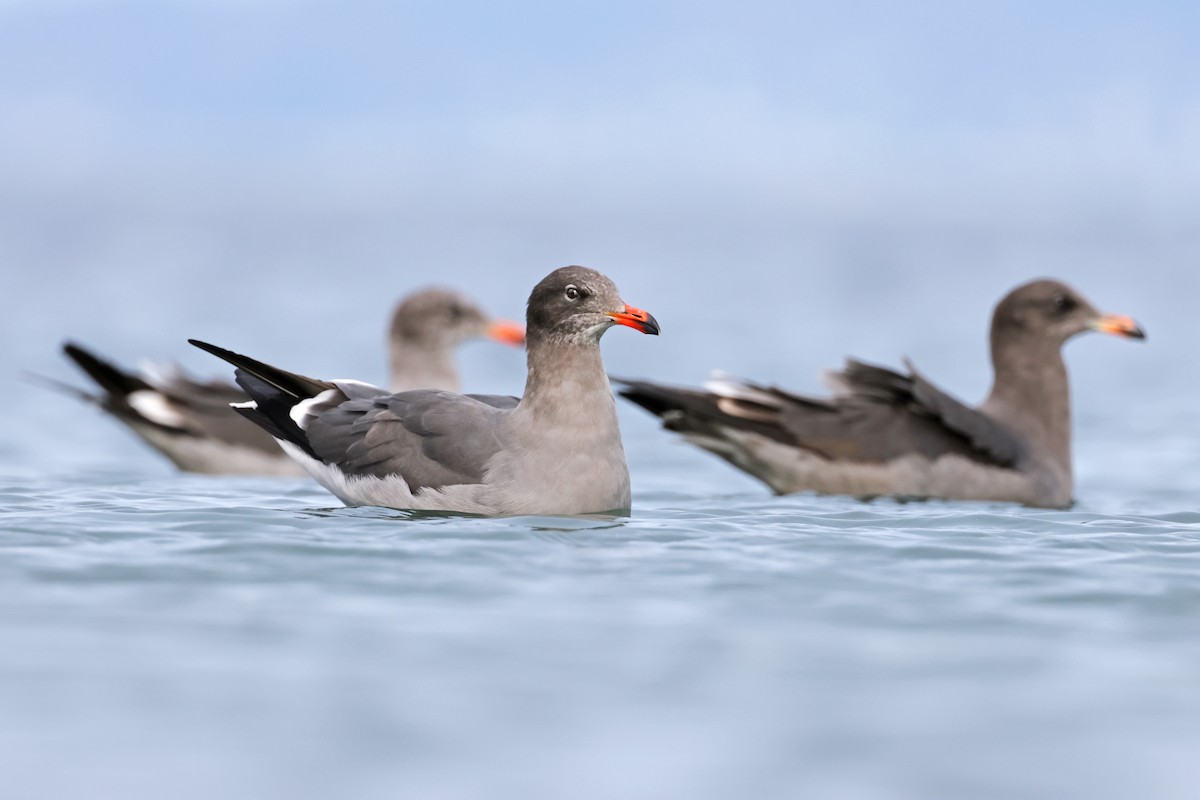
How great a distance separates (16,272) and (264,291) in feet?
33.3

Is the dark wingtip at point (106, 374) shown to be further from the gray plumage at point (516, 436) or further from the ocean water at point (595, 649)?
the gray plumage at point (516, 436)

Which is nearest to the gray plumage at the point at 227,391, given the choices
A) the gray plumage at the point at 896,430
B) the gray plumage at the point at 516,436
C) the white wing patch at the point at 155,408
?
the white wing patch at the point at 155,408

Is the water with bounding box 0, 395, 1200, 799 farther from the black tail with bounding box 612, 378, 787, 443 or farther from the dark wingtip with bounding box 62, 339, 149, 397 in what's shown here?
the dark wingtip with bounding box 62, 339, 149, 397

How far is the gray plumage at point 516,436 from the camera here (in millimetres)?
8352

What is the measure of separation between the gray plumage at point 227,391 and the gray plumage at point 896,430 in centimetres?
309

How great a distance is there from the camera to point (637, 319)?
8539 mm

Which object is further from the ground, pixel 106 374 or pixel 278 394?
pixel 106 374

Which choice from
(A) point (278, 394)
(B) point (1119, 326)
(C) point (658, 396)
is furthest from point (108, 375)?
(B) point (1119, 326)

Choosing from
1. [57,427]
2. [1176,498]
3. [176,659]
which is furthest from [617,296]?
[57,427]

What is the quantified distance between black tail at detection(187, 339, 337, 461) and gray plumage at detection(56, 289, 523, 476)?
240 centimetres

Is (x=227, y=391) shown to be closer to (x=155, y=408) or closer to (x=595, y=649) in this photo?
(x=155, y=408)

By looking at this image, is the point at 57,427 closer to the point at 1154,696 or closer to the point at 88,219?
the point at 1154,696

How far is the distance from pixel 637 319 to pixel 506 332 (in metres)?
5.67

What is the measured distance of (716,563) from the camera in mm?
7477
